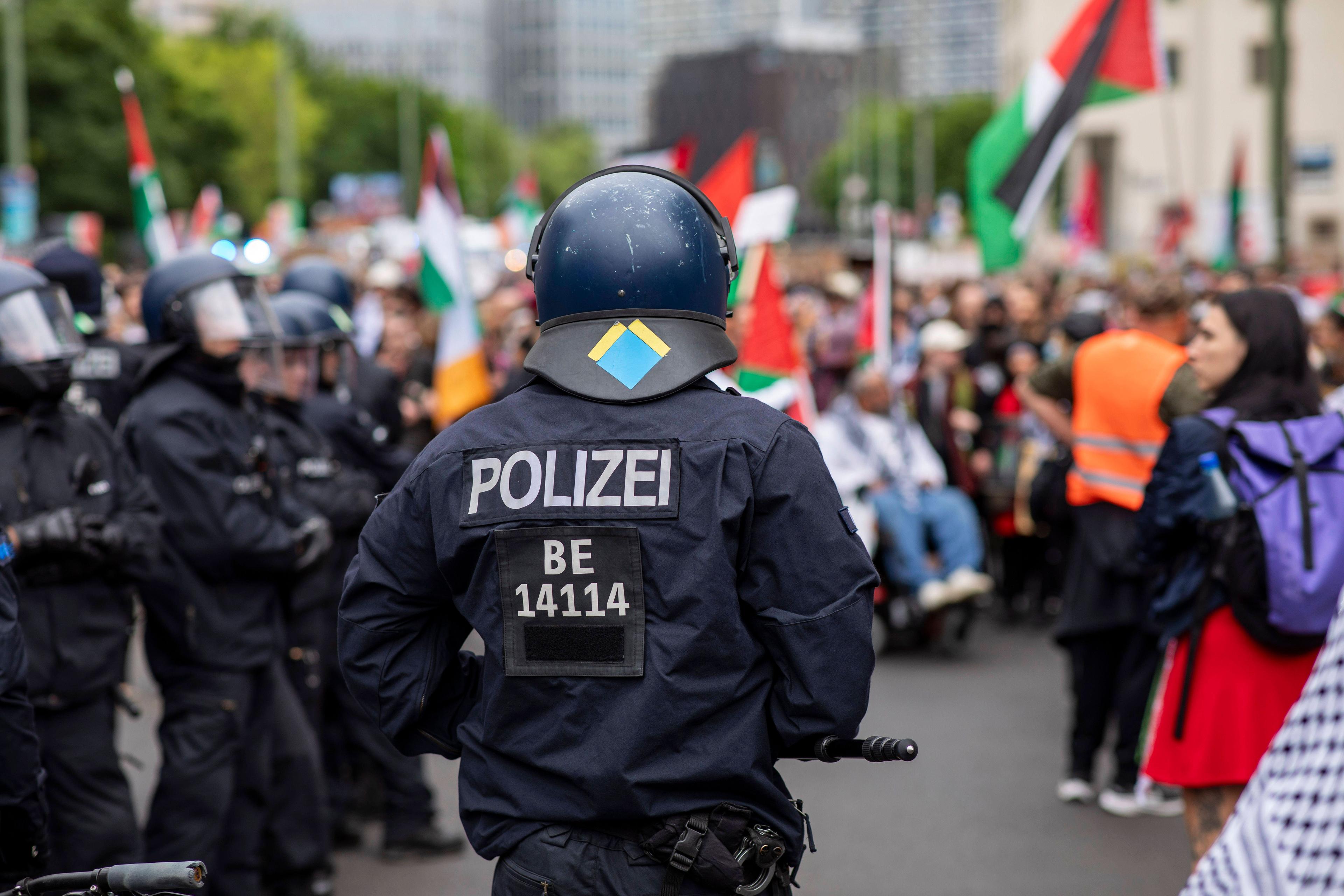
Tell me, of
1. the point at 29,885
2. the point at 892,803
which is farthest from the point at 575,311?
the point at 892,803

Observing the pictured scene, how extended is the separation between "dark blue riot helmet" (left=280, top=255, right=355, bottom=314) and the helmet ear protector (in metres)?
4.84

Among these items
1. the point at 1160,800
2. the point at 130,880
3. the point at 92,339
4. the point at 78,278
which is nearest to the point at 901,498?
the point at 1160,800

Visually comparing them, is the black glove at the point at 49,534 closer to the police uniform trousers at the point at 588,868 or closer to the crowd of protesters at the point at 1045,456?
the crowd of protesters at the point at 1045,456

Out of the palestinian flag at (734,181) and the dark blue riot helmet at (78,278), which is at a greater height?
the palestinian flag at (734,181)

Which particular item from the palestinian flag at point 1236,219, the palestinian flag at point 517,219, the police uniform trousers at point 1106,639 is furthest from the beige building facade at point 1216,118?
the police uniform trousers at point 1106,639

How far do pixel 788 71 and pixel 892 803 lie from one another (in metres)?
167

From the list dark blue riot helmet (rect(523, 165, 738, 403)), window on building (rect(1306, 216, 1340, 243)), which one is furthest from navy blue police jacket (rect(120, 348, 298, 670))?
window on building (rect(1306, 216, 1340, 243))

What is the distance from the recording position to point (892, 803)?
6566 mm

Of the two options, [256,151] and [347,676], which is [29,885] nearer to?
[347,676]

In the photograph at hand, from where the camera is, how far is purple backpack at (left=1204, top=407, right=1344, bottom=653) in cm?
410

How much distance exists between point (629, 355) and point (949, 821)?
163 inches

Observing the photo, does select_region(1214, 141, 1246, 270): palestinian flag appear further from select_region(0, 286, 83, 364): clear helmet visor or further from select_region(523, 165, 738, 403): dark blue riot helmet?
select_region(523, 165, 738, 403): dark blue riot helmet

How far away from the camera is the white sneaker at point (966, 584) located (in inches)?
361

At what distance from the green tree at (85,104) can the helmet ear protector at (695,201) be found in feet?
138
